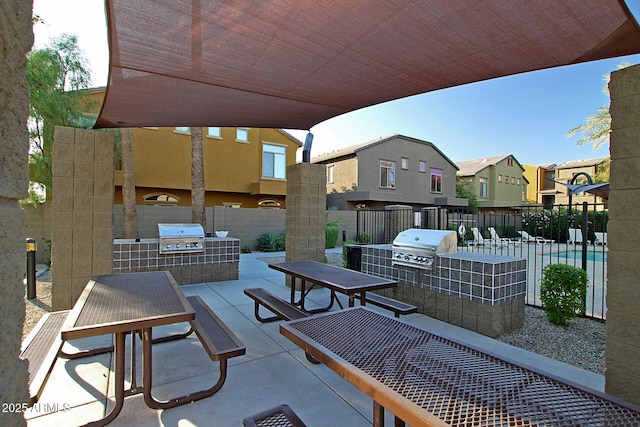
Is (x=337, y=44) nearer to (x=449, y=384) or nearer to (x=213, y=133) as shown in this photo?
(x=449, y=384)

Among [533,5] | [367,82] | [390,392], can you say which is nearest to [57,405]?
[390,392]

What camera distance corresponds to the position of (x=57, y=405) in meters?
2.39

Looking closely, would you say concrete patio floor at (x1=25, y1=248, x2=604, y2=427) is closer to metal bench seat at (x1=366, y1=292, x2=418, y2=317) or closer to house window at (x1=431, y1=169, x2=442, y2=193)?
metal bench seat at (x1=366, y1=292, x2=418, y2=317)

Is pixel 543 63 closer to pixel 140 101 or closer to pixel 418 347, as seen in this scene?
pixel 418 347

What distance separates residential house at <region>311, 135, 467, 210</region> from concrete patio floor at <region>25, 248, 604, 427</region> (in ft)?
47.4

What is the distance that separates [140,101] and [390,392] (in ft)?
12.3

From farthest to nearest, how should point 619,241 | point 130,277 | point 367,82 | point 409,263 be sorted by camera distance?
1. point 409,263
2. point 130,277
3. point 367,82
4. point 619,241

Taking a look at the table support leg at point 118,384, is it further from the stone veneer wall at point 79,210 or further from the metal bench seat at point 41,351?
the stone veneer wall at point 79,210

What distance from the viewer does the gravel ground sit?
3.27 m

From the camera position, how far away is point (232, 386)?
8.79 feet

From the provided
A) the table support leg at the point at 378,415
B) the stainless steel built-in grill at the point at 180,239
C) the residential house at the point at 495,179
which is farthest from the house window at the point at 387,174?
the table support leg at the point at 378,415

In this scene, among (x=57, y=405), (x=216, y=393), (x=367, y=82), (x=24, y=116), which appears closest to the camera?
(x=24, y=116)

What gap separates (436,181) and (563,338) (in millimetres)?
18918

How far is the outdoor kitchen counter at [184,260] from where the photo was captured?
18.9ft
